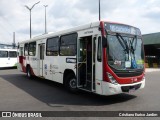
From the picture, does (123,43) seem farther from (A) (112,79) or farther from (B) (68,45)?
(B) (68,45)

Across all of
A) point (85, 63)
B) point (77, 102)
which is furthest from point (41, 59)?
point (77, 102)

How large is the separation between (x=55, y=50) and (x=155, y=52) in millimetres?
41998

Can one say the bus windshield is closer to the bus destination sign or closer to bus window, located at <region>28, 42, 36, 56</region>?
the bus destination sign

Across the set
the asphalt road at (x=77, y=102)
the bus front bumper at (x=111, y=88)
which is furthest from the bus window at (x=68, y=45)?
the bus front bumper at (x=111, y=88)

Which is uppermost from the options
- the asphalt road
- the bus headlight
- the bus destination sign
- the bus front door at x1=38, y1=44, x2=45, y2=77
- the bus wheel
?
the bus destination sign

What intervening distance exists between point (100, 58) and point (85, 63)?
4.56ft

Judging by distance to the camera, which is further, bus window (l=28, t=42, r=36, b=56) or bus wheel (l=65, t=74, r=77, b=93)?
bus window (l=28, t=42, r=36, b=56)

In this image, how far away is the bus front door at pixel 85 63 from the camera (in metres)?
9.00

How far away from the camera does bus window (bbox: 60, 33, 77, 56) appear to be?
392 inches

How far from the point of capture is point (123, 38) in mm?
8492

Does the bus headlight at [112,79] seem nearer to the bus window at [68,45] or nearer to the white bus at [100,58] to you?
the white bus at [100,58]

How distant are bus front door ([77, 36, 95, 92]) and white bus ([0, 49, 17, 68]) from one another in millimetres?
19368

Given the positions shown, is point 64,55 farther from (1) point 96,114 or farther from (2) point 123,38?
(1) point 96,114

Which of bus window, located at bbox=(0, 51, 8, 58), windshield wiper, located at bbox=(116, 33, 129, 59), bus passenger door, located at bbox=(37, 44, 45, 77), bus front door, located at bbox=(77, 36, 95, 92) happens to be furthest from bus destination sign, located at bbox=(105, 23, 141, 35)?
bus window, located at bbox=(0, 51, 8, 58)
